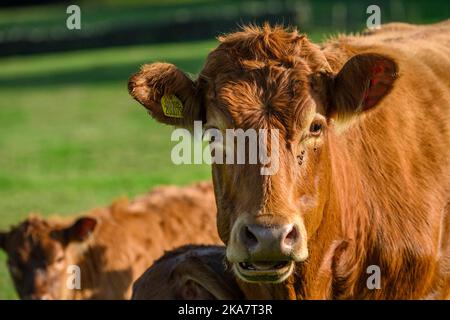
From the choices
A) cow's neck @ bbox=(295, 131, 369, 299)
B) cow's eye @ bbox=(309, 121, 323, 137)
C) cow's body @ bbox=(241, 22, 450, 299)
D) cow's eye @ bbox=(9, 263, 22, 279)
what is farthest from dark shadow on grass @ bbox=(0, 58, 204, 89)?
cow's eye @ bbox=(309, 121, 323, 137)

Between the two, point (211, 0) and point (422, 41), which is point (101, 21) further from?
point (422, 41)

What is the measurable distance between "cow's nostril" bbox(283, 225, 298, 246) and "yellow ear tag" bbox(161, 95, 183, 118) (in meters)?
1.05

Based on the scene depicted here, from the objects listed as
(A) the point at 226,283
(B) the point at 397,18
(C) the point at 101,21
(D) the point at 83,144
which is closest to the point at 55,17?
(C) the point at 101,21

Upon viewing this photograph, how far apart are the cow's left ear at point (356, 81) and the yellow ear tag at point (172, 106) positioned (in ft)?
2.63

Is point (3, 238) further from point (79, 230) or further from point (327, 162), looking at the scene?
point (327, 162)

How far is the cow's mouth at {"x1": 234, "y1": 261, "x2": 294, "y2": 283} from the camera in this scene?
15.4ft

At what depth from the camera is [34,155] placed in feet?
57.9

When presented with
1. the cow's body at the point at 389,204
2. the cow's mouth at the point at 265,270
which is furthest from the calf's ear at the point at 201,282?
the cow's mouth at the point at 265,270

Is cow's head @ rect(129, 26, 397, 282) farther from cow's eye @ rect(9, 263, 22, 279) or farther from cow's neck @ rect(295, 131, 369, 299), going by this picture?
cow's eye @ rect(9, 263, 22, 279)

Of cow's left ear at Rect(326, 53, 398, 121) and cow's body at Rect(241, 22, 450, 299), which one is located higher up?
cow's left ear at Rect(326, 53, 398, 121)

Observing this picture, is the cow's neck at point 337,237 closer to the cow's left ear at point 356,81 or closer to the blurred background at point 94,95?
the cow's left ear at point 356,81

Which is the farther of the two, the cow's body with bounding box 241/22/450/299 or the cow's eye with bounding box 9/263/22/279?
the cow's eye with bounding box 9/263/22/279

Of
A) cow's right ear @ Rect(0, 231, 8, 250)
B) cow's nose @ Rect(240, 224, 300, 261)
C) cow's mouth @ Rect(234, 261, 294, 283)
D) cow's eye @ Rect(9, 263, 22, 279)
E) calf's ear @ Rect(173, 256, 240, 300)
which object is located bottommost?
cow's eye @ Rect(9, 263, 22, 279)

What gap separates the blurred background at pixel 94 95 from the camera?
1447 cm
